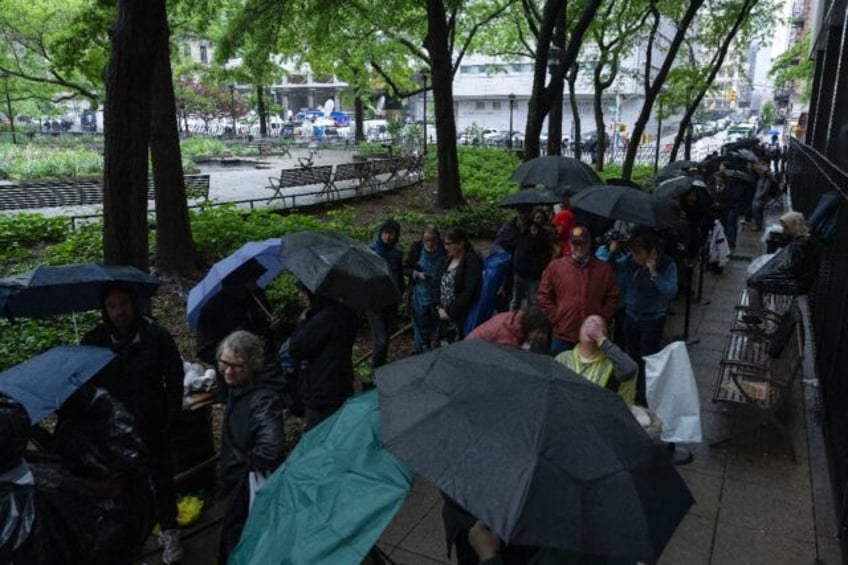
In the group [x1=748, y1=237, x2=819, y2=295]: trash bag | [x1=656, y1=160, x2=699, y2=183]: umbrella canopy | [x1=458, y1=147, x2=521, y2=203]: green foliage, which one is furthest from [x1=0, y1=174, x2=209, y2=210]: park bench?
[x1=748, y1=237, x2=819, y2=295]: trash bag

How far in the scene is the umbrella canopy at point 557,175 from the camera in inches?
379

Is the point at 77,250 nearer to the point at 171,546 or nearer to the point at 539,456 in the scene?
the point at 171,546

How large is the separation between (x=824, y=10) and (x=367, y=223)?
13045mm

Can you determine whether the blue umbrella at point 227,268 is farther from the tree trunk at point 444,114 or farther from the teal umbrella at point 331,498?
the tree trunk at point 444,114

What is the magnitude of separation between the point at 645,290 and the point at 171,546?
182 inches

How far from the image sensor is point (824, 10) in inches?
692

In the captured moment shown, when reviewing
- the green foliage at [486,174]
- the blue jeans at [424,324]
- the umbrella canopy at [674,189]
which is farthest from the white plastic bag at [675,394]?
the green foliage at [486,174]

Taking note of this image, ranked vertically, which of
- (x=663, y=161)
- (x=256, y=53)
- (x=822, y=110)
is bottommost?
(x=663, y=161)

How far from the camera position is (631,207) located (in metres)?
6.89

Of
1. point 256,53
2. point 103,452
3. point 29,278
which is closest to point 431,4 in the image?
point 256,53

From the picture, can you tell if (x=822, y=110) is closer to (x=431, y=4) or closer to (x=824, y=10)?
(x=824, y=10)

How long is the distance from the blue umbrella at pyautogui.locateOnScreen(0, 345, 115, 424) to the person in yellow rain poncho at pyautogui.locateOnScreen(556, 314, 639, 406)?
2769mm

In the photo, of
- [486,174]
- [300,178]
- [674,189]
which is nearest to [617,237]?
[674,189]

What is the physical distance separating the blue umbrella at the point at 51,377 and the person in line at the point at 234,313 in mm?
1456
